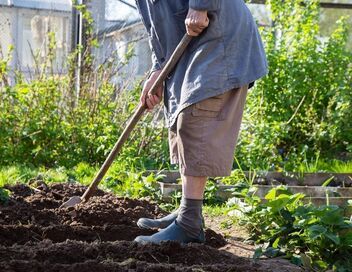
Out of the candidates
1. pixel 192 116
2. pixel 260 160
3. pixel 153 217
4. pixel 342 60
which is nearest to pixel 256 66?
pixel 192 116

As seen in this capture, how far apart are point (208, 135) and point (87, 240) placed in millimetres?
835

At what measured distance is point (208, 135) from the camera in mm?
3830

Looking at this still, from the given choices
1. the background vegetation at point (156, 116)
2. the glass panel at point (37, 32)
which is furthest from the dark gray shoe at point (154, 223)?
the glass panel at point (37, 32)

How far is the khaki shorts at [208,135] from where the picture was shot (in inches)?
151

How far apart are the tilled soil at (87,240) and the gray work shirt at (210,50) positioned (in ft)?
2.35

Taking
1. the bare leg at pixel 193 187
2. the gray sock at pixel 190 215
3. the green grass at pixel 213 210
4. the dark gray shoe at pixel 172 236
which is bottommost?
the green grass at pixel 213 210

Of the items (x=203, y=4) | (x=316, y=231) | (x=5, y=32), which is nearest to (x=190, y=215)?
(x=316, y=231)

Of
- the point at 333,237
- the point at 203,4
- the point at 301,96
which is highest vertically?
the point at 203,4

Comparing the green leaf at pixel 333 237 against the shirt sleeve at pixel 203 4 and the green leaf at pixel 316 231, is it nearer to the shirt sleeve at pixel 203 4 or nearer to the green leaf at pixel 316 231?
the green leaf at pixel 316 231

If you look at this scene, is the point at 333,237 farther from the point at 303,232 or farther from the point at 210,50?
the point at 210,50

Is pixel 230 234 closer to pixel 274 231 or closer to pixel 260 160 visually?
pixel 274 231

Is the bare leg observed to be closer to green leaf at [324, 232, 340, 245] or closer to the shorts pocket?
the shorts pocket

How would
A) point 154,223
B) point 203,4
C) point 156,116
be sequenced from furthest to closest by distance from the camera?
1. point 156,116
2. point 154,223
3. point 203,4

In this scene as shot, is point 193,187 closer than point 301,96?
Yes
